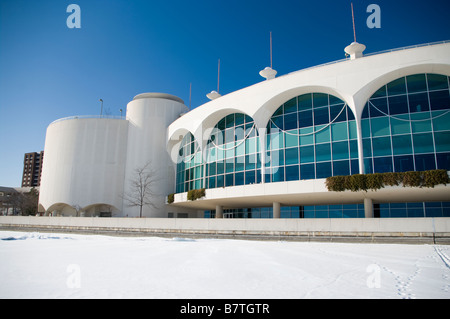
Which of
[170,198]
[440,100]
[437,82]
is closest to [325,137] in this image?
[440,100]

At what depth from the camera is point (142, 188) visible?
4469 centimetres

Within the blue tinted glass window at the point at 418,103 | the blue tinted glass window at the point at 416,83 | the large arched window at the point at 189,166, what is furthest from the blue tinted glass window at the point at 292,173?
the large arched window at the point at 189,166

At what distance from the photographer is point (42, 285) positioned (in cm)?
816

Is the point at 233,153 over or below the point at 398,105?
below

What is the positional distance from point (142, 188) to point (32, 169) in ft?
427

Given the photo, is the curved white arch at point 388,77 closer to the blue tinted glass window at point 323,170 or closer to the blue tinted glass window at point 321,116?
the blue tinted glass window at point 321,116

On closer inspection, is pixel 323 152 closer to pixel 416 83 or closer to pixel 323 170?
pixel 323 170

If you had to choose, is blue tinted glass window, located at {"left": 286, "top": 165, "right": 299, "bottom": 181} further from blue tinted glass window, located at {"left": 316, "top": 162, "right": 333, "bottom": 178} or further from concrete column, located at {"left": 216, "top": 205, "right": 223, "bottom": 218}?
concrete column, located at {"left": 216, "top": 205, "right": 223, "bottom": 218}

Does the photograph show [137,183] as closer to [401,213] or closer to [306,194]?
[306,194]

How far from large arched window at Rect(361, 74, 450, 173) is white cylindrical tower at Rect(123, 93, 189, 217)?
27477 mm

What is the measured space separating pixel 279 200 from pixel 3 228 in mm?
32754

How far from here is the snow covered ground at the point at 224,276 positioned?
7496mm
